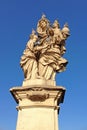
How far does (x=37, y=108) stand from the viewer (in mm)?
9984

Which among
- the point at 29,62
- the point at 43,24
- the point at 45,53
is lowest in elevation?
the point at 29,62

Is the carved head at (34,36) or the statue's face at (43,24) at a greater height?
the statue's face at (43,24)

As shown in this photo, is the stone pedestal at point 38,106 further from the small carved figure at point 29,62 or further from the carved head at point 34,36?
the carved head at point 34,36

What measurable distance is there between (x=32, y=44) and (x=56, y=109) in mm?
2505

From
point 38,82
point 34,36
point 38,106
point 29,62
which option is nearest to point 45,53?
point 29,62

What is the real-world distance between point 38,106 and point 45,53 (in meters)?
1.99

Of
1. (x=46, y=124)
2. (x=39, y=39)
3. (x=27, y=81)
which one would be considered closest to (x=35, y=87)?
(x=27, y=81)

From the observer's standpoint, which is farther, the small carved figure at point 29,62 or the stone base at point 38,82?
the small carved figure at point 29,62

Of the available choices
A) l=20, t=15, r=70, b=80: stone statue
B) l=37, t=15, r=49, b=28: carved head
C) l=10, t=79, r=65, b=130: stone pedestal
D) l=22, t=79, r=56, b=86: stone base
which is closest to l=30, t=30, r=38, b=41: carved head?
l=20, t=15, r=70, b=80: stone statue

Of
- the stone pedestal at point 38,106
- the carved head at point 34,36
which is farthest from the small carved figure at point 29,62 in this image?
the stone pedestal at point 38,106

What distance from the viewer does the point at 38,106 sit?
9984 millimetres

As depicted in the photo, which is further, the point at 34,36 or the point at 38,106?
the point at 34,36

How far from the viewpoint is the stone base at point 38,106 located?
977 cm

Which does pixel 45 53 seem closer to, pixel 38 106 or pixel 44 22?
pixel 44 22
